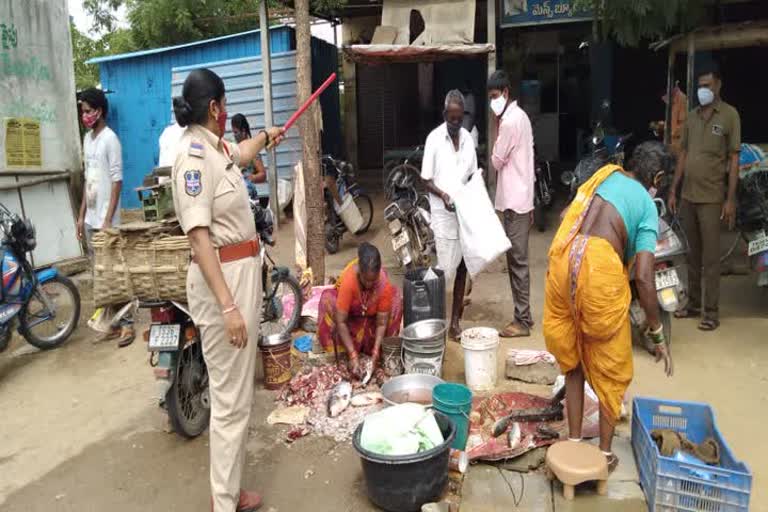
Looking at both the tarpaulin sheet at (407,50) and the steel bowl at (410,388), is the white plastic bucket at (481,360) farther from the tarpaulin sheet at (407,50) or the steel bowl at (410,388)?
the tarpaulin sheet at (407,50)

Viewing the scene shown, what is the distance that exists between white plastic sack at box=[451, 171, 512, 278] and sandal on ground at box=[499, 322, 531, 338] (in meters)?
0.65

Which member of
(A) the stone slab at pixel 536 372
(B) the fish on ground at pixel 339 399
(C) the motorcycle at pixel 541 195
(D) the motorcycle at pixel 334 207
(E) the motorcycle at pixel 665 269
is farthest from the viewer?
(C) the motorcycle at pixel 541 195

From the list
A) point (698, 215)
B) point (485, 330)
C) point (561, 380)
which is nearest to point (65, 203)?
point (485, 330)

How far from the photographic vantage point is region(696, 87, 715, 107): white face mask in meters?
5.30

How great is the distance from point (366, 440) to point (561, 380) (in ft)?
5.34

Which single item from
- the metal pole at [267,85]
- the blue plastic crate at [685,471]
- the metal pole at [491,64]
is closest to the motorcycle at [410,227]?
the metal pole at [491,64]

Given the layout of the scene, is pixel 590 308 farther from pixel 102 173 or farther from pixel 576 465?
pixel 102 173

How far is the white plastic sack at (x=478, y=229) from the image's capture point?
16.6ft

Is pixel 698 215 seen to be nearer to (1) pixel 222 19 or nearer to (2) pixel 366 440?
(2) pixel 366 440

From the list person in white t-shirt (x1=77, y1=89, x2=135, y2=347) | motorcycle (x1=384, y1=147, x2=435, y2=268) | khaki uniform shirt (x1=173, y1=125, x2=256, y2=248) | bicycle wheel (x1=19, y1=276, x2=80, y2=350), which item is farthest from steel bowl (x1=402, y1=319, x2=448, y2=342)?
bicycle wheel (x1=19, y1=276, x2=80, y2=350)

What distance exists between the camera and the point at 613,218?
3115 millimetres

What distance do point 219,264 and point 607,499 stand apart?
7.15ft

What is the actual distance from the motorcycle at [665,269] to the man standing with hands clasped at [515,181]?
0.89 metres

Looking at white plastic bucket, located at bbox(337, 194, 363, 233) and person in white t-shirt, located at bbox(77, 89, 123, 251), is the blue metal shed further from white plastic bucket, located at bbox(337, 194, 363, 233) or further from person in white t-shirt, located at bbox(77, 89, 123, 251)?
person in white t-shirt, located at bbox(77, 89, 123, 251)
